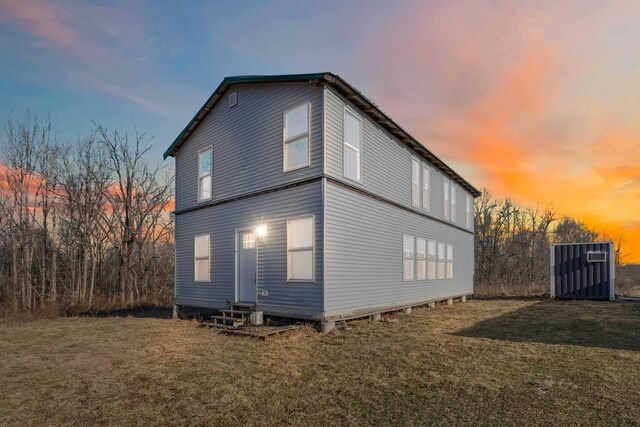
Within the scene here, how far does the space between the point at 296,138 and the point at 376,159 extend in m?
3.22

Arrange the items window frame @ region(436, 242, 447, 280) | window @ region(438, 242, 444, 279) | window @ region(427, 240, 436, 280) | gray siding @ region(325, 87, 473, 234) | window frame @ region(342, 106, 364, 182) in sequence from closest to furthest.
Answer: gray siding @ region(325, 87, 473, 234)
window frame @ region(342, 106, 364, 182)
window @ region(427, 240, 436, 280)
window frame @ region(436, 242, 447, 280)
window @ region(438, 242, 444, 279)

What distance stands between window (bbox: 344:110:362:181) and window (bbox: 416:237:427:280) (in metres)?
5.72

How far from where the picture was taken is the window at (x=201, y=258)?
565 inches

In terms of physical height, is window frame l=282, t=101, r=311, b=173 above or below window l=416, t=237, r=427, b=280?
above

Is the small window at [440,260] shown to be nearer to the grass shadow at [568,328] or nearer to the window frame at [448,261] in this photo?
the window frame at [448,261]

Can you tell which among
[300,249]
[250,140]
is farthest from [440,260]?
[250,140]

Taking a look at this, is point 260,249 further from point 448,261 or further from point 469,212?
point 469,212

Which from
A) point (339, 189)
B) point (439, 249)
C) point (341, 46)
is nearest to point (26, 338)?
point (339, 189)

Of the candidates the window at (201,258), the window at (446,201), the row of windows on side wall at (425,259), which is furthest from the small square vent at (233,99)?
the window at (446,201)

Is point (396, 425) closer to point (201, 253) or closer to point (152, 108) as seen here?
point (201, 253)

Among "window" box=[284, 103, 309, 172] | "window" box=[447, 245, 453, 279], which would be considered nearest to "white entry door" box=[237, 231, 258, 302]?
"window" box=[284, 103, 309, 172]

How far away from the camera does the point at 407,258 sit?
15188mm

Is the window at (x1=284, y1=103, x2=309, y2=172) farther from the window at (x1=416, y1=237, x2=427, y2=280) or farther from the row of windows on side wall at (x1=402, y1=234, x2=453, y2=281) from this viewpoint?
the window at (x1=416, y1=237, x2=427, y2=280)

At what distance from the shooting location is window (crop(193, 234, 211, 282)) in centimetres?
1434
